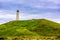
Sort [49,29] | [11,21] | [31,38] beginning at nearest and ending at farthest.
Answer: [31,38]
[49,29]
[11,21]

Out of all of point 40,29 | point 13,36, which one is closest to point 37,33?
point 40,29

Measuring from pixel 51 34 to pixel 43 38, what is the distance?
436 cm

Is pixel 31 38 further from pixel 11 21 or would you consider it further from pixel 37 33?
pixel 11 21

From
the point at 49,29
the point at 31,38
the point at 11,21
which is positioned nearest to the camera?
the point at 31,38

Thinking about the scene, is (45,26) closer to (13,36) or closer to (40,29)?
(40,29)

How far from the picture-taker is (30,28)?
350 feet

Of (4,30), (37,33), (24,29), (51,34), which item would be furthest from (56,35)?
(4,30)

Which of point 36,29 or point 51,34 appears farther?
point 36,29

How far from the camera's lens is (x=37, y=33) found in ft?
326

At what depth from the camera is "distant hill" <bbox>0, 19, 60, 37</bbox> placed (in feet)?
322

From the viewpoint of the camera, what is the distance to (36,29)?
343ft

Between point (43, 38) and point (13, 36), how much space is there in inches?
491

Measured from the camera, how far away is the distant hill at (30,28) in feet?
322

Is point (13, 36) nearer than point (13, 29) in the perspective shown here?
Yes
